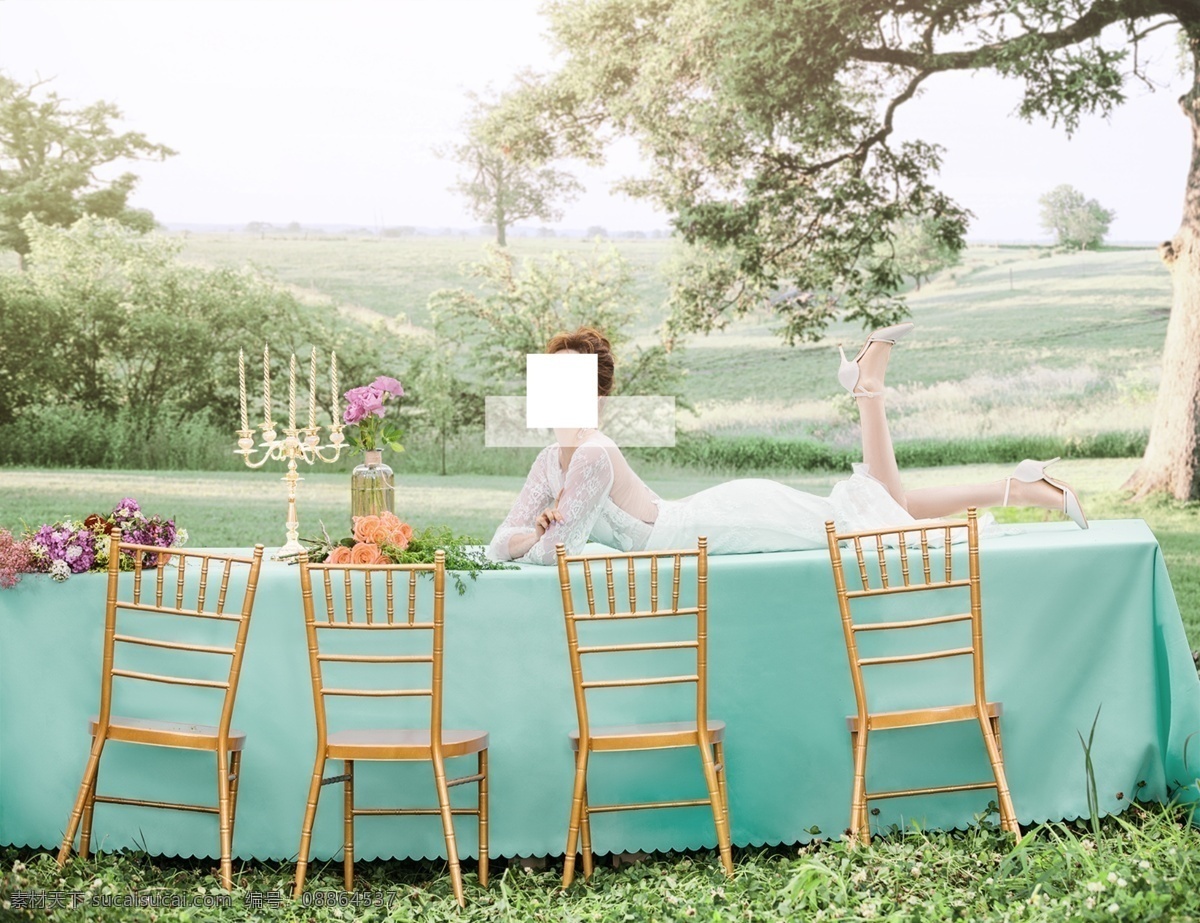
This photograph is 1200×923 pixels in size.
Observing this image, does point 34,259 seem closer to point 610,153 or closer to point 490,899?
point 610,153

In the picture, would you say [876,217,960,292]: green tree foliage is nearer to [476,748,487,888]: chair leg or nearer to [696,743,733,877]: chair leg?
[696,743,733,877]: chair leg

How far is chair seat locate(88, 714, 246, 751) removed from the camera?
321cm

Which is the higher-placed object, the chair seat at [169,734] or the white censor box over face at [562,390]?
the white censor box over face at [562,390]

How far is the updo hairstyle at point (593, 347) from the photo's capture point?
146 inches

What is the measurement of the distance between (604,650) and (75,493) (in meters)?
7.08

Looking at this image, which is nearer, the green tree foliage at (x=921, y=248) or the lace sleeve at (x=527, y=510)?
the lace sleeve at (x=527, y=510)

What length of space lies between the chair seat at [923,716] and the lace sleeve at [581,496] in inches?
36.0

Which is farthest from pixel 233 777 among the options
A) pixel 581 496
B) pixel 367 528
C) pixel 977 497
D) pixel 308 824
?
pixel 977 497

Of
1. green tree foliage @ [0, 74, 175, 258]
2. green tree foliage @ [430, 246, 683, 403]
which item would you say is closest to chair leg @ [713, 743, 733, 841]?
green tree foliage @ [430, 246, 683, 403]

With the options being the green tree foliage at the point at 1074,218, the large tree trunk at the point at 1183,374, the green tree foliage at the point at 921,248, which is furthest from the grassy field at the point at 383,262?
the large tree trunk at the point at 1183,374

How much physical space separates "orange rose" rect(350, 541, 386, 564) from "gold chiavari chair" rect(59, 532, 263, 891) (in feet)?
0.76

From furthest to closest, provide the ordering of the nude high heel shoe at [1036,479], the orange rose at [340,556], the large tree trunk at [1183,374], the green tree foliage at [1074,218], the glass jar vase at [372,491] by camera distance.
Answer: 1. the green tree foliage at [1074,218]
2. the large tree trunk at [1183,374]
3. the nude high heel shoe at [1036,479]
4. the glass jar vase at [372,491]
5. the orange rose at [340,556]

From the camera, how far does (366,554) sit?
10.7ft

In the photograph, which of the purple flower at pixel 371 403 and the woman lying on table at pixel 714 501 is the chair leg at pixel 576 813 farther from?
the purple flower at pixel 371 403
